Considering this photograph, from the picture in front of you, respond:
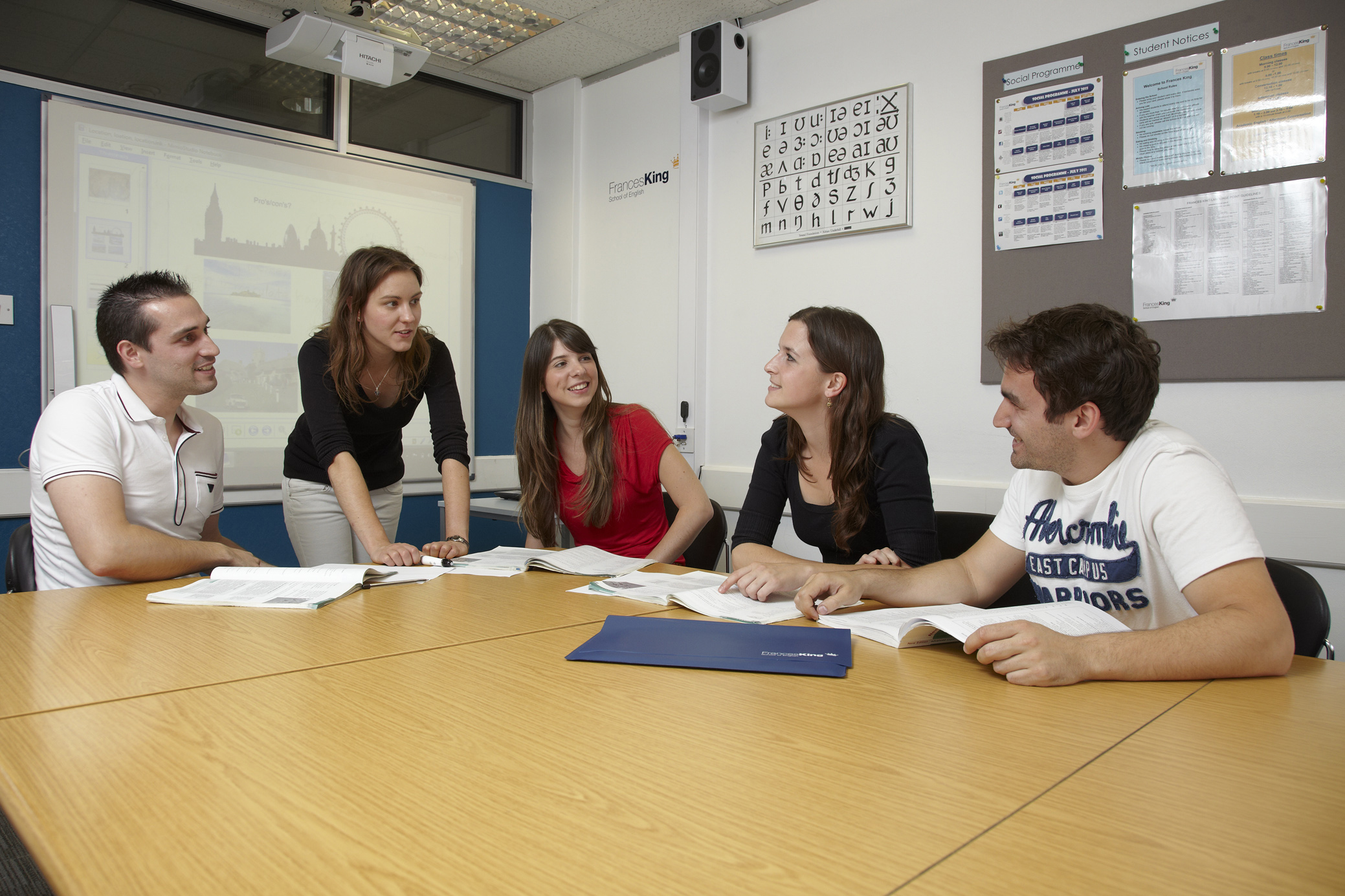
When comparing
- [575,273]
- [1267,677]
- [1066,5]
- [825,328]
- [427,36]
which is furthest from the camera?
[575,273]

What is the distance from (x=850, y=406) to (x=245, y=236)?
3.09m

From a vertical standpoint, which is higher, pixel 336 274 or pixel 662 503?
pixel 336 274

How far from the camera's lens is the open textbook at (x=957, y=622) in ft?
4.02

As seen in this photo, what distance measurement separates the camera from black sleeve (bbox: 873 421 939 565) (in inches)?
76.4

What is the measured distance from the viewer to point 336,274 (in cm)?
420

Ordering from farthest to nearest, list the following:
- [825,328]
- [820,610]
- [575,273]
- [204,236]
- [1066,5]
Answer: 1. [575,273]
2. [204,236]
3. [1066,5]
4. [825,328]
5. [820,610]

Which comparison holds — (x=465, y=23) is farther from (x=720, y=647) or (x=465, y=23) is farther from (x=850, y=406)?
(x=720, y=647)

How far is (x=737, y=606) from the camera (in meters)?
1.56

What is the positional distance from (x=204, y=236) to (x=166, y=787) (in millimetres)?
3617

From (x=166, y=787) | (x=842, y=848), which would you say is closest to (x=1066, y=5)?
(x=842, y=848)

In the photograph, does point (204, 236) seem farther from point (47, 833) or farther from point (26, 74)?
point (47, 833)

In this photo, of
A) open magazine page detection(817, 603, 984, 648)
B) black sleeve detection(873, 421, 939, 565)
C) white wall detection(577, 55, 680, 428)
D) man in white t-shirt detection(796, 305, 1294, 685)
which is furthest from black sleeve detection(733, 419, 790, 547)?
white wall detection(577, 55, 680, 428)

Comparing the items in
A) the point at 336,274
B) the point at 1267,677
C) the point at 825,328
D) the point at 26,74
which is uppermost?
the point at 26,74

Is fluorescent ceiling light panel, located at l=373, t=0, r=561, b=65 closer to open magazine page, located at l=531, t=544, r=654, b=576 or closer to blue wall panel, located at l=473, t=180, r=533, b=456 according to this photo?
blue wall panel, located at l=473, t=180, r=533, b=456
